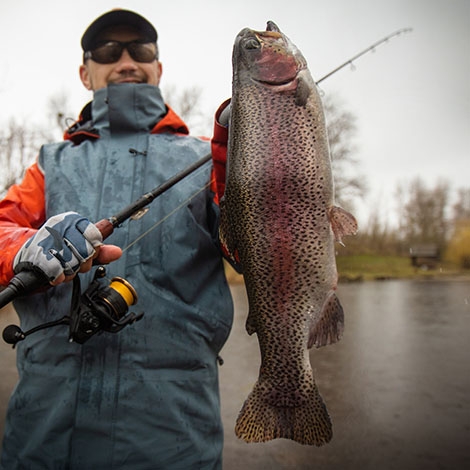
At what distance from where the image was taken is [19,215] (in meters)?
2.20

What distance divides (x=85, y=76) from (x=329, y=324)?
2.15 m

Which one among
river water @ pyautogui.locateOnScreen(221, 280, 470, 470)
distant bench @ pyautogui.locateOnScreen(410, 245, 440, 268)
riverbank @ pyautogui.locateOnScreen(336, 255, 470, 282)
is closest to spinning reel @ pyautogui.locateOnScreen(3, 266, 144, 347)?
river water @ pyautogui.locateOnScreen(221, 280, 470, 470)

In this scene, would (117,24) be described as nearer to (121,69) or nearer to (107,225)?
(121,69)

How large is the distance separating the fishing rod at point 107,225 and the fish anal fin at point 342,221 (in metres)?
0.81

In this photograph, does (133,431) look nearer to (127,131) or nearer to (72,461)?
(72,461)

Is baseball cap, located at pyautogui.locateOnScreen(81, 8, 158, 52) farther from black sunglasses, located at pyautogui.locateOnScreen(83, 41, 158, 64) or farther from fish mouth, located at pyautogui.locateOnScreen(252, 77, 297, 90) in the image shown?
fish mouth, located at pyautogui.locateOnScreen(252, 77, 297, 90)

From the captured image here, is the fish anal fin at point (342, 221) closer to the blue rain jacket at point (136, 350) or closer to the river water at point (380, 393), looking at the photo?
the blue rain jacket at point (136, 350)

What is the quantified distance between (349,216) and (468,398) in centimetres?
572

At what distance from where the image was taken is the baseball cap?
262 cm

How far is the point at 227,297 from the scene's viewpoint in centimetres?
216

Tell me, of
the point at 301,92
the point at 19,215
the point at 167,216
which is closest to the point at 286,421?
the point at 167,216

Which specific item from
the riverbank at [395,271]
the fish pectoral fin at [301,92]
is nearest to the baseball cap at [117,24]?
the fish pectoral fin at [301,92]

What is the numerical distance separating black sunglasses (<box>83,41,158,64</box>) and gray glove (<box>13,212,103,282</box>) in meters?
1.24

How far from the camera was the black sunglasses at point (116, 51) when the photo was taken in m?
2.59
